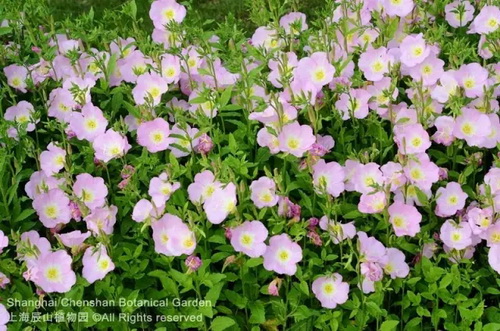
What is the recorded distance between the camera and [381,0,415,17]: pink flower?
8.45ft

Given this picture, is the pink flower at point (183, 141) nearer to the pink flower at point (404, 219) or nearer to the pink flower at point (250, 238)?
the pink flower at point (250, 238)

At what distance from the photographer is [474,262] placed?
2152mm

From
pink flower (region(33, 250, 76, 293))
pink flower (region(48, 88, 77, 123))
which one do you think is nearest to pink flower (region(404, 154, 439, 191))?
pink flower (region(33, 250, 76, 293))

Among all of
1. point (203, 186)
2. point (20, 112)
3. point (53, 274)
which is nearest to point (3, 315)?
point (53, 274)

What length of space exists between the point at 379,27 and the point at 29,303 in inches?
55.5

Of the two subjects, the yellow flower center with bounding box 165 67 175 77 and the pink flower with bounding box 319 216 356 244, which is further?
the yellow flower center with bounding box 165 67 175 77

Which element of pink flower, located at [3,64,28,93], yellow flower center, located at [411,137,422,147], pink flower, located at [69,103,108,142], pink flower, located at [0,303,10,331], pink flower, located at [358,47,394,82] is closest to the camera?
pink flower, located at [0,303,10,331]

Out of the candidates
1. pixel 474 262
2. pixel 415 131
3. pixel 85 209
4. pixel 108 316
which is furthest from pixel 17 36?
pixel 474 262

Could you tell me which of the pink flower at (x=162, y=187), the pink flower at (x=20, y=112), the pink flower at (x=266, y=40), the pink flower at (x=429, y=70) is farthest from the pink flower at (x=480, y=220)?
the pink flower at (x=20, y=112)

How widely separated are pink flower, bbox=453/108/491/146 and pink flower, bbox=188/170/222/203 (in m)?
0.71

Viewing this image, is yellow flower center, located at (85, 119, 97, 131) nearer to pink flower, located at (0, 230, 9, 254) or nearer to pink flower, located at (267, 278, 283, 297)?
pink flower, located at (0, 230, 9, 254)

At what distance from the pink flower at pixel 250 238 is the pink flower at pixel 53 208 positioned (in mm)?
485

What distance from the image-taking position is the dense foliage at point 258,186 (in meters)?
2.07

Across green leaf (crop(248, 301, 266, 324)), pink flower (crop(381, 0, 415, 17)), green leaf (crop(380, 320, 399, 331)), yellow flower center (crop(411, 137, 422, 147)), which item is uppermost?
pink flower (crop(381, 0, 415, 17))
